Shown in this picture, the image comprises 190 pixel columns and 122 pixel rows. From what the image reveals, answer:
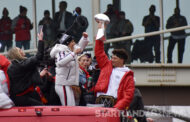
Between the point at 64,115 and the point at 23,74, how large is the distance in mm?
972

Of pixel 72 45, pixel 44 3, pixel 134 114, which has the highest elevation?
pixel 44 3

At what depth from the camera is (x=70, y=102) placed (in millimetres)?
11281

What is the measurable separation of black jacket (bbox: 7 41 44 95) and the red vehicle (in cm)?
58

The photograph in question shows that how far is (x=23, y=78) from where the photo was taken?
1062 cm

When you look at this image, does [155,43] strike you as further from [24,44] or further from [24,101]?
[24,101]

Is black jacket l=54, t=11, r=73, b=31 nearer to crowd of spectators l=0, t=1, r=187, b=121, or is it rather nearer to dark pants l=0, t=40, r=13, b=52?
dark pants l=0, t=40, r=13, b=52

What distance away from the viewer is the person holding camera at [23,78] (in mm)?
10547

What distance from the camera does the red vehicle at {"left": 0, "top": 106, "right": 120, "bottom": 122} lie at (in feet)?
33.0

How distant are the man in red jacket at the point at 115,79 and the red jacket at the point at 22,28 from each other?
7395mm

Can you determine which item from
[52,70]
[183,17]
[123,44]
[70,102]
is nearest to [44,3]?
[123,44]

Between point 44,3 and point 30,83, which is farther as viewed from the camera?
point 44,3

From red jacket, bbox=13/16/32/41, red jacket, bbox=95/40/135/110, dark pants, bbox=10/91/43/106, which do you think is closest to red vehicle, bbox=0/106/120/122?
dark pants, bbox=10/91/43/106

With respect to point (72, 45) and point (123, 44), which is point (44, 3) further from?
point (72, 45)

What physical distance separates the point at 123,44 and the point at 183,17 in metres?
1.54
